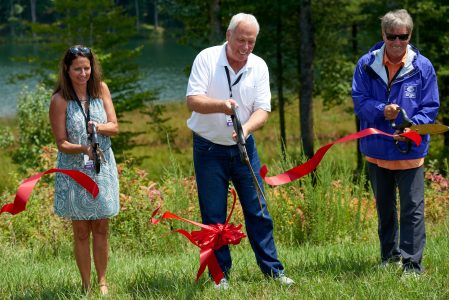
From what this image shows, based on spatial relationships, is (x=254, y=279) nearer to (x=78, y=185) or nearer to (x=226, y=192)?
(x=226, y=192)

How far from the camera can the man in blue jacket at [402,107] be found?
4711mm

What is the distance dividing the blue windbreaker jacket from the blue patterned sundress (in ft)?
5.35

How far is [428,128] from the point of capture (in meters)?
4.53

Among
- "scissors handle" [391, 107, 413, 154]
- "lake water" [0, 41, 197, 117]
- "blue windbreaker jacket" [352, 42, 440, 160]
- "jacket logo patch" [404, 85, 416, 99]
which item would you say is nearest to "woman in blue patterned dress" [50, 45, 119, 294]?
"blue windbreaker jacket" [352, 42, 440, 160]

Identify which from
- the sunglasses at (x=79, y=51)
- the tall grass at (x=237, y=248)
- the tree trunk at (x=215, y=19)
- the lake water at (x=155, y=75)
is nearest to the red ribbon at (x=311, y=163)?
the tall grass at (x=237, y=248)

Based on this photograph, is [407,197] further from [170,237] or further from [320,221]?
[170,237]

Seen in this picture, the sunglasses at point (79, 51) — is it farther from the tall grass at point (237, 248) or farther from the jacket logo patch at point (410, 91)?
the jacket logo patch at point (410, 91)

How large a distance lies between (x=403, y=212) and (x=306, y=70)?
18.1 metres

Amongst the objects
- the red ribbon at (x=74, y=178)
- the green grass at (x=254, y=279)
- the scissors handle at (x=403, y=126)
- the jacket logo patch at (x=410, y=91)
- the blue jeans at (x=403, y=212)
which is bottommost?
the green grass at (x=254, y=279)

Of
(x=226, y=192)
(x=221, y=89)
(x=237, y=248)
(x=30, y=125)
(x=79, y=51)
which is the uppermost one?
(x=79, y=51)

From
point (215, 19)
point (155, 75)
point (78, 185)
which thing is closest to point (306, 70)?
point (215, 19)

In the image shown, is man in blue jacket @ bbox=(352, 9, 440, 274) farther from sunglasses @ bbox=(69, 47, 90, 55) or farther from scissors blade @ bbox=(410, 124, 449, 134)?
sunglasses @ bbox=(69, 47, 90, 55)

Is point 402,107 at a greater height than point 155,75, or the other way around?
point 402,107

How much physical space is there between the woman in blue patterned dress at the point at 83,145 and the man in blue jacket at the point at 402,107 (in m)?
1.60
